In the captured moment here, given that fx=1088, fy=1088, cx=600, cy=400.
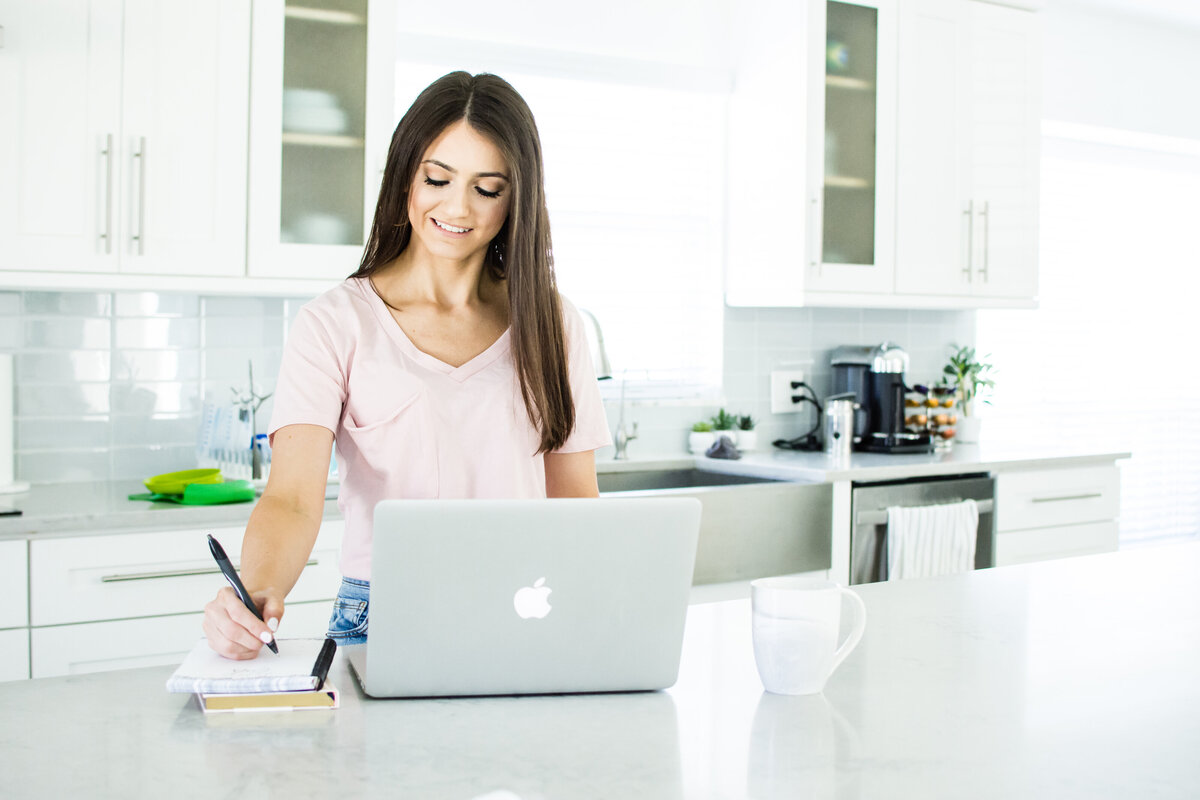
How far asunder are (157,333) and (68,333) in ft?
0.69

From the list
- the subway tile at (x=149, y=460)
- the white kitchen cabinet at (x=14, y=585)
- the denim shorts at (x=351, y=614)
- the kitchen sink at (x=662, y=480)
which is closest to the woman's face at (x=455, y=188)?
the denim shorts at (x=351, y=614)

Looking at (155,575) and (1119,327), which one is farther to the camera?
(1119,327)

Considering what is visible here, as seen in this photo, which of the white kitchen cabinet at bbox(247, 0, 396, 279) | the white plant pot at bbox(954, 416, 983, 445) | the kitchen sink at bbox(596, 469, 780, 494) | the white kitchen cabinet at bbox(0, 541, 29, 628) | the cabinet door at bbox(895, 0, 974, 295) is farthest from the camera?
the white plant pot at bbox(954, 416, 983, 445)

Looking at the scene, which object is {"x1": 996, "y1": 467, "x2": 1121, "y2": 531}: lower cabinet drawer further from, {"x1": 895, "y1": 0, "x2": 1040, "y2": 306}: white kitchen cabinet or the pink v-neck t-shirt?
the pink v-neck t-shirt

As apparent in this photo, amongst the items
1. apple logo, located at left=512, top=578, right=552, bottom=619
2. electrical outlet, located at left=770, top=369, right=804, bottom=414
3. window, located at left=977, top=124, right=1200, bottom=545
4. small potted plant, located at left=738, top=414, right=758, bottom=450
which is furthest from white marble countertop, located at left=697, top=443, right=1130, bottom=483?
apple logo, located at left=512, top=578, right=552, bottom=619

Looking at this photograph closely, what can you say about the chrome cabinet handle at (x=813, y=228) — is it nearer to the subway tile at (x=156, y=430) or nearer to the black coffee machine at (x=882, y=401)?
the black coffee machine at (x=882, y=401)

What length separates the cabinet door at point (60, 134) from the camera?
2404 mm

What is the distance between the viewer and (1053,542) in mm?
3471

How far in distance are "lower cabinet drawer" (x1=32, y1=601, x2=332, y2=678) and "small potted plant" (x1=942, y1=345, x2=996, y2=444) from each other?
2.58 metres

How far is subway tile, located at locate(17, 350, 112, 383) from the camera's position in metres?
2.73

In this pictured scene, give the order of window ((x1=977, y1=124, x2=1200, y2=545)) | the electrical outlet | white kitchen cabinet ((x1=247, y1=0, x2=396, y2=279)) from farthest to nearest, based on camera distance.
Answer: window ((x1=977, y1=124, x2=1200, y2=545)), the electrical outlet, white kitchen cabinet ((x1=247, y1=0, x2=396, y2=279))

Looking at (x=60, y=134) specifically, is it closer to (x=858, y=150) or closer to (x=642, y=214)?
(x=642, y=214)

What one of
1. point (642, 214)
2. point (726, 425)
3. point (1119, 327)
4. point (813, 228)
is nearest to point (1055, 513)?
point (726, 425)

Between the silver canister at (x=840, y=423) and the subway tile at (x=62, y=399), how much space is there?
209 centimetres
